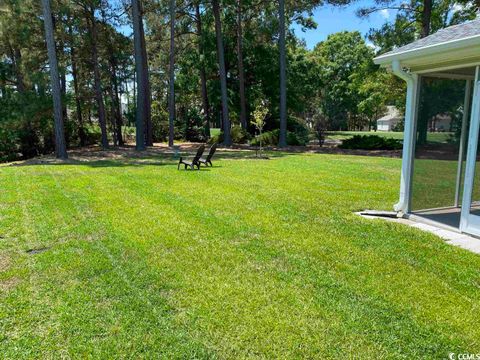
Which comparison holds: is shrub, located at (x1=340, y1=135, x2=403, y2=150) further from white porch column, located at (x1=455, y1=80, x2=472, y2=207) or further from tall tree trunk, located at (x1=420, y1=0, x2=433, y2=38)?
white porch column, located at (x1=455, y1=80, x2=472, y2=207)

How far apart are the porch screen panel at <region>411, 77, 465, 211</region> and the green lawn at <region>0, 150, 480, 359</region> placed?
745 millimetres

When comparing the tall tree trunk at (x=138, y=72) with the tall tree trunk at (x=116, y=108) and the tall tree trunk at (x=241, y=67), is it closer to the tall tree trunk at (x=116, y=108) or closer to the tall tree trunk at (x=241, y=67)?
the tall tree trunk at (x=116, y=108)

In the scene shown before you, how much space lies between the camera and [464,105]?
5043mm

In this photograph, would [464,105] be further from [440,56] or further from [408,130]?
[440,56]

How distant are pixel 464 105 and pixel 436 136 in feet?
1.81

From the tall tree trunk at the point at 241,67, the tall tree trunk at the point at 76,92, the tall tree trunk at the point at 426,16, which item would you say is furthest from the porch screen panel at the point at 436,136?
the tall tree trunk at the point at 76,92

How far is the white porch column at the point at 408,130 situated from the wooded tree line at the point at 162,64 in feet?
35.9

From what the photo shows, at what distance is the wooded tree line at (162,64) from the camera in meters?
15.7

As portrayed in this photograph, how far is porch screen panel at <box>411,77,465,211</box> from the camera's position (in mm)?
5066

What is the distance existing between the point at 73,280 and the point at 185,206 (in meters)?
2.74

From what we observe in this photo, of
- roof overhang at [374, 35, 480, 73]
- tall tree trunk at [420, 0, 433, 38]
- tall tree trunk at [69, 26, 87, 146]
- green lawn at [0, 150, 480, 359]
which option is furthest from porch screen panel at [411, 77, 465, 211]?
tall tree trunk at [69, 26, 87, 146]

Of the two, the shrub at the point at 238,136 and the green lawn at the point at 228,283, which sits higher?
the shrub at the point at 238,136

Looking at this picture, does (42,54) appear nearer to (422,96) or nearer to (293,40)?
(293,40)

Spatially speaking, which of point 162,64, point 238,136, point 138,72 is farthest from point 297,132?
point 162,64
